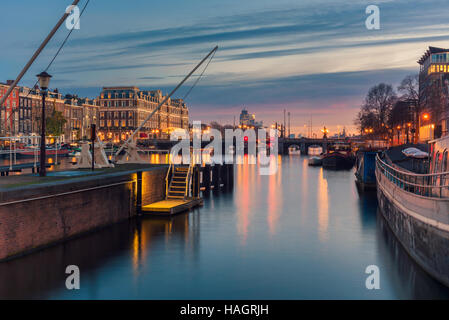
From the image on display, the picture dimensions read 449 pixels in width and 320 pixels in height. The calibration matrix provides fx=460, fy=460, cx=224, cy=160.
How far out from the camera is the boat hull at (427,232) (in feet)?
45.2

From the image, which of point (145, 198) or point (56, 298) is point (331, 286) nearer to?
point (56, 298)

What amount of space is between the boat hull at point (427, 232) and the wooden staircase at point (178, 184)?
15.5 m

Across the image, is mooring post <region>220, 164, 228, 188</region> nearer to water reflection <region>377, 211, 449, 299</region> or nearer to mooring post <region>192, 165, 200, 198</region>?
mooring post <region>192, 165, 200, 198</region>

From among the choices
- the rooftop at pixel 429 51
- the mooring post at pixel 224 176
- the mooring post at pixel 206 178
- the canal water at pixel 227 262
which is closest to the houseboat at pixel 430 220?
the canal water at pixel 227 262

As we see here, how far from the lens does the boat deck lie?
1113 inches

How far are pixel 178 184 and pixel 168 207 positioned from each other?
160 inches

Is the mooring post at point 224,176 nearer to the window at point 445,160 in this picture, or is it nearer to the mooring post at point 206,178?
the mooring post at point 206,178

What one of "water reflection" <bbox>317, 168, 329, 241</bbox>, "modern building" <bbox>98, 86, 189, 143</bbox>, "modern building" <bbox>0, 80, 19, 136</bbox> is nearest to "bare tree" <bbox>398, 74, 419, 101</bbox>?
"water reflection" <bbox>317, 168, 329, 241</bbox>

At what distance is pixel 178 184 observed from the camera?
32.4 meters

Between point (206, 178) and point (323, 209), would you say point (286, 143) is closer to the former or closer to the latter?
point (206, 178)

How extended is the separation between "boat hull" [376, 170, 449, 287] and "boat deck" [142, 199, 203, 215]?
13.8 m

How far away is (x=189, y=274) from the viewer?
18172mm
